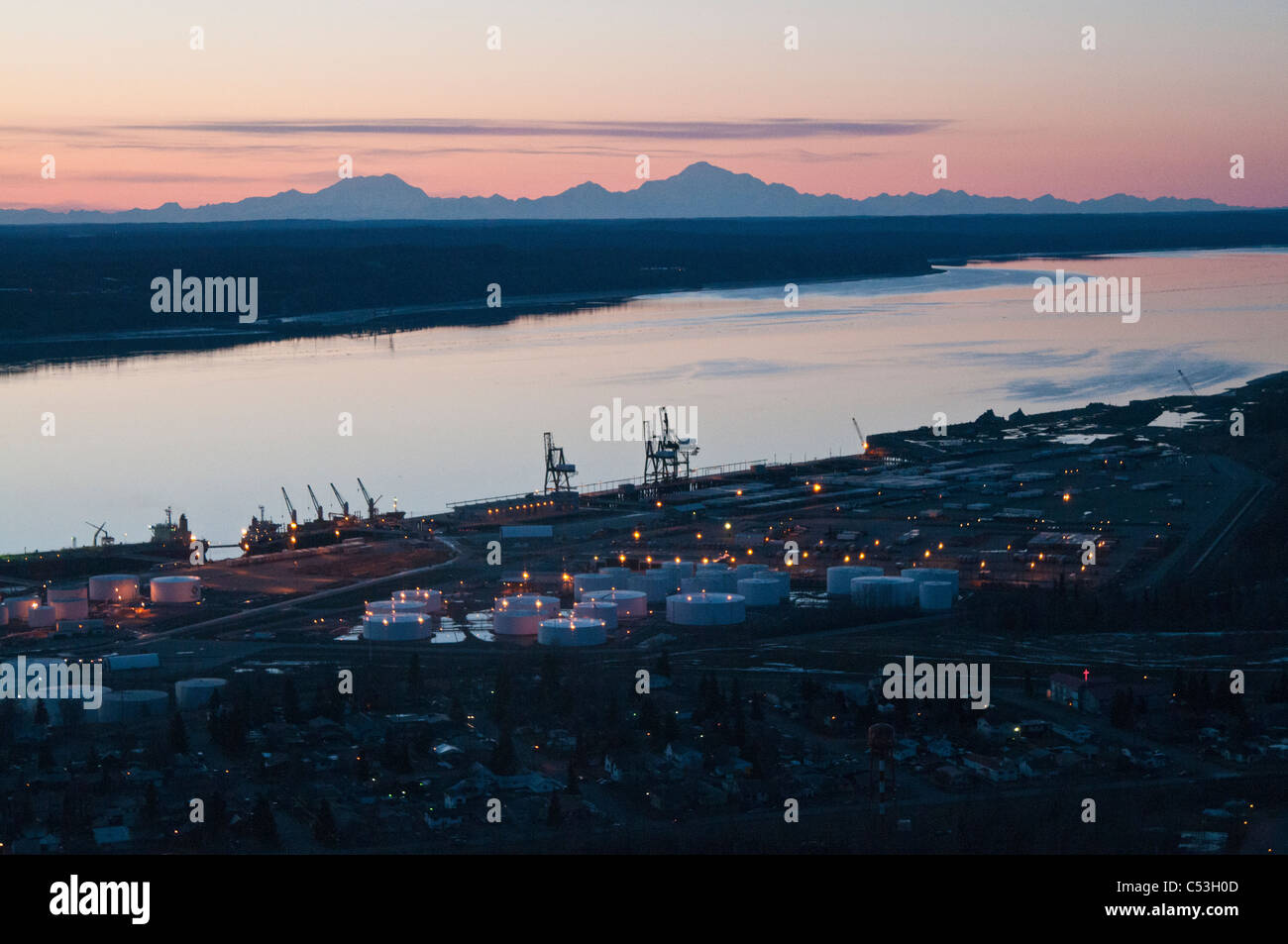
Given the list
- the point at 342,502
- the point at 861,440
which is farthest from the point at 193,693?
the point at 861,440

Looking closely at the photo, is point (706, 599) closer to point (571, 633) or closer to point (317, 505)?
point (571, 633)

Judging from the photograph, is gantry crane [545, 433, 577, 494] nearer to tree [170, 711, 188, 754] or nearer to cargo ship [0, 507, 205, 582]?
cargo ship [0, 507, 205, 582]

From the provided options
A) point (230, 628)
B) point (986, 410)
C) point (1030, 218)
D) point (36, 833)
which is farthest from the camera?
point (1030, 218)

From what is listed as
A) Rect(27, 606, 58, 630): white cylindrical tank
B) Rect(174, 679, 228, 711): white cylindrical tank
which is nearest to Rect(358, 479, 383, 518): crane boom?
Rect(27, 606, 58, 630): white cylindrical tank
